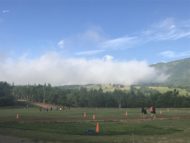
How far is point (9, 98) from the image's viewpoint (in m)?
198

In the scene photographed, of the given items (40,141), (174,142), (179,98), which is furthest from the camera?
(179,98)

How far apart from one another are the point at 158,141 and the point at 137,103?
568 ft

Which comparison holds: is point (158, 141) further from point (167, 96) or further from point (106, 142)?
point (167, 96)

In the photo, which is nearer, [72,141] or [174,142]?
[174,142]

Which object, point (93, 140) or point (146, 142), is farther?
point (93, 140)

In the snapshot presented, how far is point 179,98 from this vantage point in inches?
7525

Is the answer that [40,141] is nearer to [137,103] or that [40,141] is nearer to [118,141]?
[118,141]

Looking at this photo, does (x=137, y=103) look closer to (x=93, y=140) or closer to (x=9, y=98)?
(x=9, y=98)

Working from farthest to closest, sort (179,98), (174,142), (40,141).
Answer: (179,98), (40,141), (174,142)

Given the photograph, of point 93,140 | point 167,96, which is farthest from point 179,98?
point 93,140

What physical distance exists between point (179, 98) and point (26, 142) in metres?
169

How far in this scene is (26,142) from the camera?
1112 inches

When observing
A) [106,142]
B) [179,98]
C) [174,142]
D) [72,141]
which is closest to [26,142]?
[72,141]

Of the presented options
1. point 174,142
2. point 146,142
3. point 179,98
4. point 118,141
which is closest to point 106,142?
point 118,141
